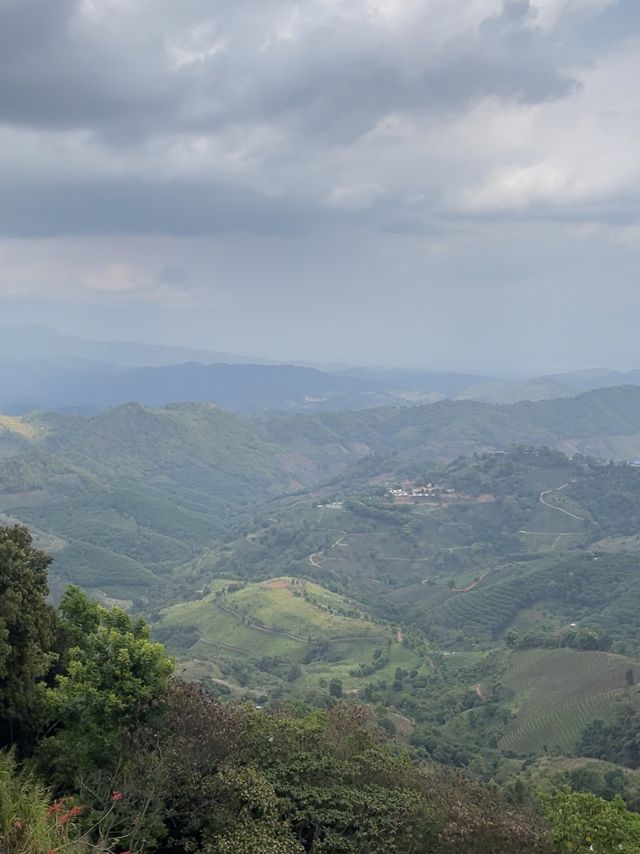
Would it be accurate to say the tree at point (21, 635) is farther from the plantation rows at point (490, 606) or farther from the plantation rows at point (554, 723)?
the plantation rows at point (490, 606)

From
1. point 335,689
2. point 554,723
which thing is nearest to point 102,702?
point 554,723

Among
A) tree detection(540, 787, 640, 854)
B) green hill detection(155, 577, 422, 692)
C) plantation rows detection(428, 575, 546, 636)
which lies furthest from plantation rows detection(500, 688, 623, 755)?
tree detection(540, 787, 640, 854)

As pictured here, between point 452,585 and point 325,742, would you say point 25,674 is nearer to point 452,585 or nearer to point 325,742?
point 325,742

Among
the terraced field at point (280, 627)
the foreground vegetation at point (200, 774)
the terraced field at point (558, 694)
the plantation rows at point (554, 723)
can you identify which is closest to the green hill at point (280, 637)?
the terraced field at point (280, 627)

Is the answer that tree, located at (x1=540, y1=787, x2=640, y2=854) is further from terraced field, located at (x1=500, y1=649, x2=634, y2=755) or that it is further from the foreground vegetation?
terraced field, located at (x1=500, y1=649, x2=634, y2=755)

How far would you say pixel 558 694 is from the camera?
97750mm

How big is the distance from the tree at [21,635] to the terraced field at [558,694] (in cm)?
7055

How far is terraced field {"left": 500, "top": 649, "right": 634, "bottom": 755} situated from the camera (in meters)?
88.6

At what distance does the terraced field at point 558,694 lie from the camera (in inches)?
3487

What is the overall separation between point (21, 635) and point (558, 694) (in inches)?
3348

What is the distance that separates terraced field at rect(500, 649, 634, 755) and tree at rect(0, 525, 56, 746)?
231ft

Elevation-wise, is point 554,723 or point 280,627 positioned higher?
point 554,723

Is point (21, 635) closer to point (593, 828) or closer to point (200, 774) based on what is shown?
point (200, 774)

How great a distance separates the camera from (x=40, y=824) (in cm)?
1602
